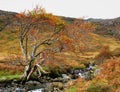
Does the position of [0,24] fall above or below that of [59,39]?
below

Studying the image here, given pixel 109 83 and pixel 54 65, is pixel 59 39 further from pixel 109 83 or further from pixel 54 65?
pixel 109 83

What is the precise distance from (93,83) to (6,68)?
104 ft

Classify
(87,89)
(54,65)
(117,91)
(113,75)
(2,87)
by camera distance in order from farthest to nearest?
(54,65) → (2,87) → (113,75) → (87,89) → (117,91)

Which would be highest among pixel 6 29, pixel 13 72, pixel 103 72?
pixel 103 72

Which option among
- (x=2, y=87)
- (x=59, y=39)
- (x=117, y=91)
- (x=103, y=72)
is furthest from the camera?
(x=59, y=39)

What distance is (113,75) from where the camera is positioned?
19688 mm

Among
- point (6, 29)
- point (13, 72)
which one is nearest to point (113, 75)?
point (13, 72)

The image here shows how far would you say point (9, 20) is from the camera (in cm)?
19162

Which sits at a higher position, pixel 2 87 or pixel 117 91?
pixel 117 91

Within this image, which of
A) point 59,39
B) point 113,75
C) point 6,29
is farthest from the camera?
point 6,29

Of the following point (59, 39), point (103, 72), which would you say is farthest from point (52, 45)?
point (103, 72)

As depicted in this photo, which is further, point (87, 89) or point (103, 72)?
point (103, 72)

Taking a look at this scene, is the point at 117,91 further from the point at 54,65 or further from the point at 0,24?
the point at 0,24

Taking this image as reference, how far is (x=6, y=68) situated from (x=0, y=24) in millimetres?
145758
